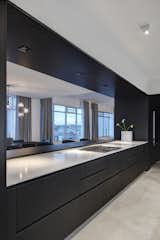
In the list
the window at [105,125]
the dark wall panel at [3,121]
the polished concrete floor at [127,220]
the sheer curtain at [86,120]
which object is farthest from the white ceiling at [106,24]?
the window at [105,125]

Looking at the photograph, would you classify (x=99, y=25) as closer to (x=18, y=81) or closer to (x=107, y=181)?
(x=107, y=181)

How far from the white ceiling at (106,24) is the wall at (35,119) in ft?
20.4

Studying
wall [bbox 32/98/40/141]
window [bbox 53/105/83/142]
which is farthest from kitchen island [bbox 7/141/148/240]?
window [bbox 53/105/83/142]

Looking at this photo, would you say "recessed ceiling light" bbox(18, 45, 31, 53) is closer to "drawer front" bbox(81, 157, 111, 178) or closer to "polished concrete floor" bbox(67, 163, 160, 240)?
"drawer front" bbox(81, 157, 111, 178)

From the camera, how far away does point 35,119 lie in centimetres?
949

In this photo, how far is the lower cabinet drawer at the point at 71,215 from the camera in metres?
A: 1.71

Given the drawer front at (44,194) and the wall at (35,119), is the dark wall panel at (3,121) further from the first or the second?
the wall at (35,119)

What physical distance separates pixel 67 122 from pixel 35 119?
1.69 metres

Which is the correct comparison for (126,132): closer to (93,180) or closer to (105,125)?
(93,180)

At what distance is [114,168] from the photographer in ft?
11.0

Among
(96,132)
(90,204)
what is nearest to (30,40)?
(90,204)

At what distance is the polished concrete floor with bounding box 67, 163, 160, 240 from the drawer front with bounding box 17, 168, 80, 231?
0.57 metres

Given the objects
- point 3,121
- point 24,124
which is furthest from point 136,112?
point 24,124

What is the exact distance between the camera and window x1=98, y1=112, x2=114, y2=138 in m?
12.1
